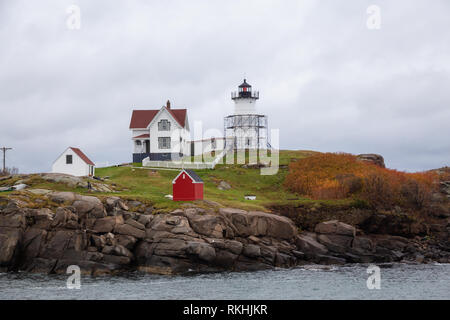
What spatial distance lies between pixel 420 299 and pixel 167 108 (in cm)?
4891

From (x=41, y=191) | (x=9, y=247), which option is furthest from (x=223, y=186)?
(x=9, y=247)

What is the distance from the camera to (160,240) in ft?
130

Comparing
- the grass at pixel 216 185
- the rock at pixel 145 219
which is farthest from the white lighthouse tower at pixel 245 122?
the rock at pixel 145 219

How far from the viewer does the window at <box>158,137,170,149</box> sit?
7112 centimetres

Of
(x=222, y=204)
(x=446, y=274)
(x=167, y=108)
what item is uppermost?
(x=167, y=108)

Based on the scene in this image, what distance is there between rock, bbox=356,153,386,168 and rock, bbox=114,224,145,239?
121 feet

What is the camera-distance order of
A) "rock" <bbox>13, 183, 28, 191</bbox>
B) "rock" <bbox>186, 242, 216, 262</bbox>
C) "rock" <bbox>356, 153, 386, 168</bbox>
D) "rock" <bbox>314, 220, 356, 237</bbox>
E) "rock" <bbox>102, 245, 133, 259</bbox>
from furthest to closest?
"rock" <bbox>356, 153, 386, 168</bbox> < "rock" <bbox>13, 183, 28, 191</bbox> < "rock" <bbox>314, 220, 356, 237</bbox> < "rock" <bbox>102, 245, 133, 259</bbox> < "rock" <bbox>186, 242, 216, 262</bbox>

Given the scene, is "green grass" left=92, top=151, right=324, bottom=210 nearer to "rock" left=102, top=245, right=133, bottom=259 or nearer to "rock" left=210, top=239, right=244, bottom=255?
"rock" left=102, top=245, right=133, bottom=259

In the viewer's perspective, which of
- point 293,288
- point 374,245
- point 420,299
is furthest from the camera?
point 374,245

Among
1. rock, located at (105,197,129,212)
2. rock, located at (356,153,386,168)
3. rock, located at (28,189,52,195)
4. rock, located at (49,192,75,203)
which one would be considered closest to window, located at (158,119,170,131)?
rock, located at (356,153,386,168)

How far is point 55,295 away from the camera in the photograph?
30.9 meters

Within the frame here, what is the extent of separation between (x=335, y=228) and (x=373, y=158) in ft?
86.1
